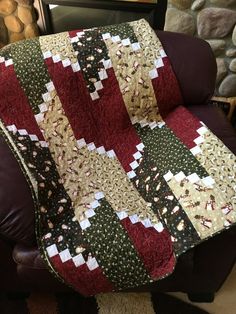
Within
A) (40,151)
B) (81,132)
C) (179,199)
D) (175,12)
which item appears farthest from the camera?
(175,12)

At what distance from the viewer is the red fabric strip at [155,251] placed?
990 millimetres

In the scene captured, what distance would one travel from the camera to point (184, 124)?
1.20m

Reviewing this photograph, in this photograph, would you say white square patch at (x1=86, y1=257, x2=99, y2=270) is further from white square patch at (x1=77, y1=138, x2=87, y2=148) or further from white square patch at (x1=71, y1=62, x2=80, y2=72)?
white square patch at (x1=71, y1=62, x2=80, y2=72)

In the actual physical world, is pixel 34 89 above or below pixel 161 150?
above

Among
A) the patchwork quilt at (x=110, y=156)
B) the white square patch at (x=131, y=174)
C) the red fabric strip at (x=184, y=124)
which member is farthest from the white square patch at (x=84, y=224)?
the red fabric strip at (x=184, y=124)

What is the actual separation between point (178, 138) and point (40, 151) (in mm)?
487

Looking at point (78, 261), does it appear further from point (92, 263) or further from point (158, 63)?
point (158, 63)

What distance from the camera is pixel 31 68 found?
3.92 ft

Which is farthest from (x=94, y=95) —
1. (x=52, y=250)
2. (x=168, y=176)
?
(x=52, y=250)

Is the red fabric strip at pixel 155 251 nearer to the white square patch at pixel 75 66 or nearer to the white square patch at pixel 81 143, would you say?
the white square patch at pixel 81 143

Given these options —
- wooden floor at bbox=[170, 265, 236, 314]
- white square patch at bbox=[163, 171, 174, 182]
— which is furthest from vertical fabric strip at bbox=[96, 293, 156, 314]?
white square patch at bbox=[163, 171, 174, 182]

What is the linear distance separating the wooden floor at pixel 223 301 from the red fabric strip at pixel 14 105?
2.87 feet

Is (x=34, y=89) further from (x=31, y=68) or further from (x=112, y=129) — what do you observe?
(x=112, y=129)

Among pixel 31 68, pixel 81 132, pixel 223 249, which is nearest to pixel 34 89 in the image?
pixel 31 68
